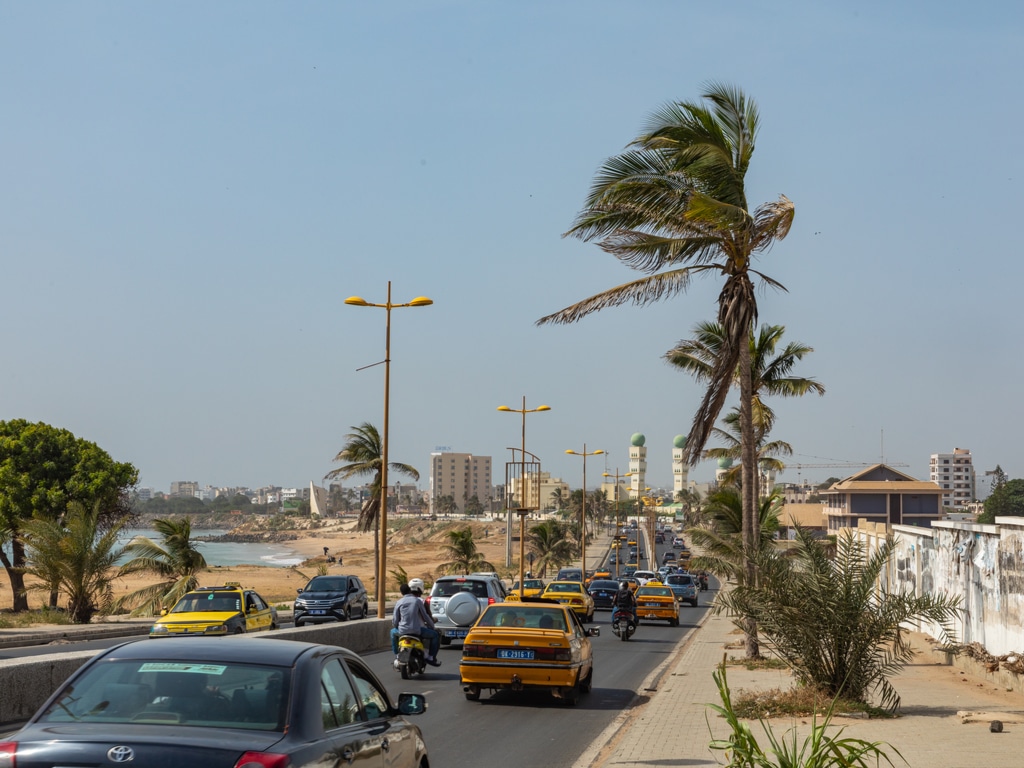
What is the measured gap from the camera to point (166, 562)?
41.3 m

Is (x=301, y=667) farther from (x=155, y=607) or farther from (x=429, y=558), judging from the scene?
(x=429, y=558)

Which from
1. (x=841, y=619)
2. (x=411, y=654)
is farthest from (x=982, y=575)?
(x=411, y=654)

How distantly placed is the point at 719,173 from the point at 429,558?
406 feet

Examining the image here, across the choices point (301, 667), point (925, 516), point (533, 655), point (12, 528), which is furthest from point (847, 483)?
point (301, 667)

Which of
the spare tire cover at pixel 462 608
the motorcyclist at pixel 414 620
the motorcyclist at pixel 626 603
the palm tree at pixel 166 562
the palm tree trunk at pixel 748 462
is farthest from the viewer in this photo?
the palm tree at pixel 166 562

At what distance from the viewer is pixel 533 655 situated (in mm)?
16547

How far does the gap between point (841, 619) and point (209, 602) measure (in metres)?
16.5

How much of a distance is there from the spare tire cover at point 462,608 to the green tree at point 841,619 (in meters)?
9.92

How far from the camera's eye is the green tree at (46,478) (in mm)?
48031

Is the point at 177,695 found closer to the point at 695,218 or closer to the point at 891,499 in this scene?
the point at 695,218

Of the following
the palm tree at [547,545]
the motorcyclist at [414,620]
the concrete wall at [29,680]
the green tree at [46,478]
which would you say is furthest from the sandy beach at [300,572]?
the concrete wall at [29,680]

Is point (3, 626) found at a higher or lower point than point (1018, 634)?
lower

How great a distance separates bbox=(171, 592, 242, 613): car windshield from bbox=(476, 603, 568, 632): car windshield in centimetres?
1059

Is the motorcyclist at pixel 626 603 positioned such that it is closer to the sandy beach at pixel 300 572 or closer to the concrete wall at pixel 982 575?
the concrete wall at pixel 982 575
